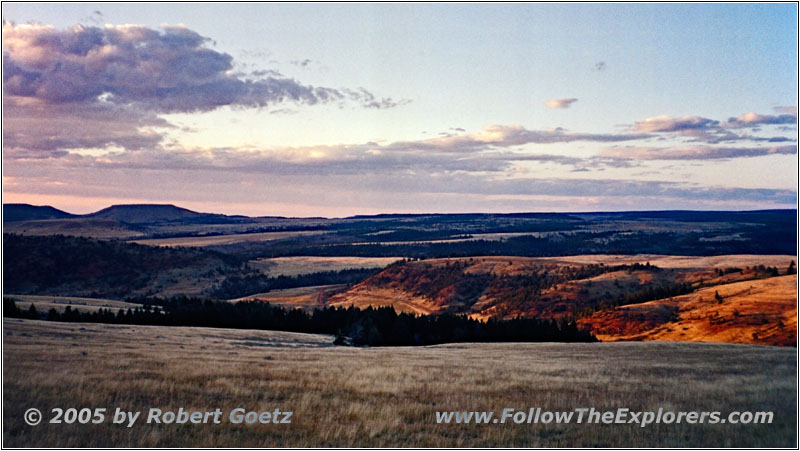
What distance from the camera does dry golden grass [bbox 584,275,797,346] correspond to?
55531mm

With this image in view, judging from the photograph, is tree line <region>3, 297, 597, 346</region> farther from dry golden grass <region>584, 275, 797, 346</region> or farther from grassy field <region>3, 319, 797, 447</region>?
grassy field <region>3, 319, 797, 447</region>

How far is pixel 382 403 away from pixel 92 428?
6682mm

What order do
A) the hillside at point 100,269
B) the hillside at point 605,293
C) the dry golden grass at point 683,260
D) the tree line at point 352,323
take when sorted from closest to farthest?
1. the tree line at point 352,323
2. the hillside at point 605,293
3. the hillside at point 100,269
4. the dry golden grass at point 683,260

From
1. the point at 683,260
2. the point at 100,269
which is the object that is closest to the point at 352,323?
the point at 100,269

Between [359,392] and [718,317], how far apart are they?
54.3 m

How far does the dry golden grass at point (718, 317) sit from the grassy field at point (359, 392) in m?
30.5

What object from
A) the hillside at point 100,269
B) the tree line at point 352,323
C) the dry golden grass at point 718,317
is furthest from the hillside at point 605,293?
the hillside at point 100,269

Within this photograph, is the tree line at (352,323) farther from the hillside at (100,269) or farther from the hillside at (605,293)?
the hillside at (100,269)

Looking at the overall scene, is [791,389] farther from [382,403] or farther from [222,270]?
[222,270]

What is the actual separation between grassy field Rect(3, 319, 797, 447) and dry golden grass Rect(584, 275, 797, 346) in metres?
30.5

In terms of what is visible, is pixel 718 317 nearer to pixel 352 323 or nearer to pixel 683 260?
pixel 352 323

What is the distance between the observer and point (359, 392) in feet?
59.7

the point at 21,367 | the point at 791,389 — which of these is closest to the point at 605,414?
the point at 791,389

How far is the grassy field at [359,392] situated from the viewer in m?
14.5
